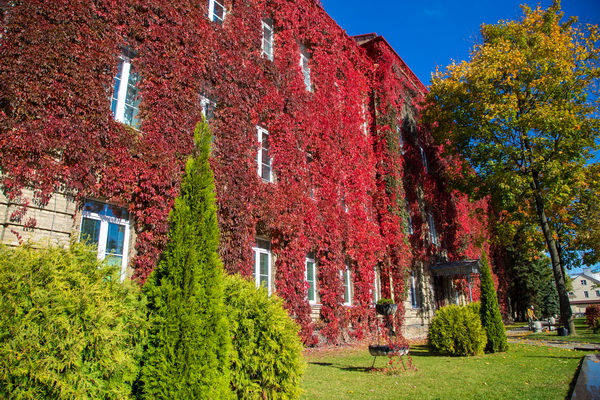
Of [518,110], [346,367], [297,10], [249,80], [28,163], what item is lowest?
[346,367]

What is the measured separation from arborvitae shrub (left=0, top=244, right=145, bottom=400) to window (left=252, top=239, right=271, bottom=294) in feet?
21.1

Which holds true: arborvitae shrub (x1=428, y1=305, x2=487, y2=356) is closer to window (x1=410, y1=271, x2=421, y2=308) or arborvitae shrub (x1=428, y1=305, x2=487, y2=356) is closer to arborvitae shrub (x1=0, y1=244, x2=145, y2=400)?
window (x1=410, y1=271, x2=421, y2=308)

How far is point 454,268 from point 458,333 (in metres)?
9.59

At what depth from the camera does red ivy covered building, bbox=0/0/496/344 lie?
6844mm

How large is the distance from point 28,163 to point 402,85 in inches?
726

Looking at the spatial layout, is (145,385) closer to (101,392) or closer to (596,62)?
(101,392)

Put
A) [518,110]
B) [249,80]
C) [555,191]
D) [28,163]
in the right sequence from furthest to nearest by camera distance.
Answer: [518,110]
[555,191]
[249,80]
[28,163]

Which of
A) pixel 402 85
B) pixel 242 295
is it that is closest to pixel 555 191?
pixel 402 85

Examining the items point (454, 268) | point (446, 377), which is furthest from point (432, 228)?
point (446, 377)

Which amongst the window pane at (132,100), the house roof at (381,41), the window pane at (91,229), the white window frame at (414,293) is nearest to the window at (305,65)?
the house roof at (381,41)

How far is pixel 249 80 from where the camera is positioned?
11375 millimetres

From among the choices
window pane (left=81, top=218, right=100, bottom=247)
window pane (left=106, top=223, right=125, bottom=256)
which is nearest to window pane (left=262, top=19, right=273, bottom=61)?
window pane (left=106, top=223, right=125, bottom=256)

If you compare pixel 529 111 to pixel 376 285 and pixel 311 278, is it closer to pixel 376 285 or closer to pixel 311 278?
pixel 376 285

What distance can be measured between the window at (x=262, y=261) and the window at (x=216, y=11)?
6.39 metres
